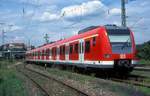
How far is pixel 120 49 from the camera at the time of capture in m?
25.5

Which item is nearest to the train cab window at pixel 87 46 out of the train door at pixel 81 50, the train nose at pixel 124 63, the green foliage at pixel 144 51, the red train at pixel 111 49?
the red train at pixel 111 49

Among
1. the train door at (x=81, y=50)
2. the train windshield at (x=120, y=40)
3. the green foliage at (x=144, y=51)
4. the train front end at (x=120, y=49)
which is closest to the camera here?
the train front end at (x=120, y=49)

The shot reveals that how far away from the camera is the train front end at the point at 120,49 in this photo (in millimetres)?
25156

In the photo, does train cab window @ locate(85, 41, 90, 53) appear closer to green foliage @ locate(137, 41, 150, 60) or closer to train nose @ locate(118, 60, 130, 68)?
train nose @ locate(118, 60, 130, 68)

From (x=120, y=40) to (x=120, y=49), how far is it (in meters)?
0.60

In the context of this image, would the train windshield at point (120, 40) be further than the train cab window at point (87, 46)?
No

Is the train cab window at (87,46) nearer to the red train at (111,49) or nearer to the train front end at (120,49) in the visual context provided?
the red train at (111,49)

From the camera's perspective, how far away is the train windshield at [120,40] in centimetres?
2549

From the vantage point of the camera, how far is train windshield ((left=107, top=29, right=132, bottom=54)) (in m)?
25.5

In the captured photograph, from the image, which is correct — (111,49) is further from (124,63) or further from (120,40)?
(124,63)

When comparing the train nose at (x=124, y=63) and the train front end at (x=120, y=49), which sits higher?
the train front end at (x=120, y=49)

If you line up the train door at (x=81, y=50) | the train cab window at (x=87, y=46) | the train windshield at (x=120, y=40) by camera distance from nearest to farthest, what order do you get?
the train windshield at (x=120, y=40) < the train cab window at (x=87, y=46) < the train door at (x=81, y=50)

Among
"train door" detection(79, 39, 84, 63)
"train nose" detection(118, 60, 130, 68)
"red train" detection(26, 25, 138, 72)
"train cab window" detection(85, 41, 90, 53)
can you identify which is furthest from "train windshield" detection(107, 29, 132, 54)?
"train door" detection(79, 39, 84, 63)

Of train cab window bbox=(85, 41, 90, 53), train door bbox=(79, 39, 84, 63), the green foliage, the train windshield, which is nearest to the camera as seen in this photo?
the train windshield
